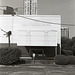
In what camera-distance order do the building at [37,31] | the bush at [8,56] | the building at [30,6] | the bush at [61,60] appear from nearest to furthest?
the bush at [8,56] < the bush at [61,60] < the building at [37,31] < the building at [30,6]

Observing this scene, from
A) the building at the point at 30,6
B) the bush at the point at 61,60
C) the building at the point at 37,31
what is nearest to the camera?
the bush at the point at 61,60

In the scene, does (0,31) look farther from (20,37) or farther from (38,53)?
(38,53)

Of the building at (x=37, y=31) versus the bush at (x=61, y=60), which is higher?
the building at (x=37, y=31)

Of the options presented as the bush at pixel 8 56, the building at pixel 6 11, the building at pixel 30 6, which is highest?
the building at pixel 30 6

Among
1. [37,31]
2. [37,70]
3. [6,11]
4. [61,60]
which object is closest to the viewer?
[37,70]

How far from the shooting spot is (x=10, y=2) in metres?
49.1

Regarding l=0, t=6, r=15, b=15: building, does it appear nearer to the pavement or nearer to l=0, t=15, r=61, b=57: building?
l=0, t=15, r=61, b=57: building

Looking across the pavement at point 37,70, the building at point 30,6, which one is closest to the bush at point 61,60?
the pavement at point 37,70

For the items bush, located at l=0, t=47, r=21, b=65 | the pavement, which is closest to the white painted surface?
bush, located at l=0, t=47, r=21, b=65

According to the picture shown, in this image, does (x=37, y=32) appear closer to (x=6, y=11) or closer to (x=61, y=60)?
(x=61, y=60)

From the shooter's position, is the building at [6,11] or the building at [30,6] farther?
the building at [30,6]

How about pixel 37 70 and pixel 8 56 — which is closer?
pixel 37 70

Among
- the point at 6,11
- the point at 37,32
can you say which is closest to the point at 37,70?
the point at 37,32

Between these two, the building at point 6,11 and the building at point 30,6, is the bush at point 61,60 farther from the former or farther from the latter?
the building at point 30,6
